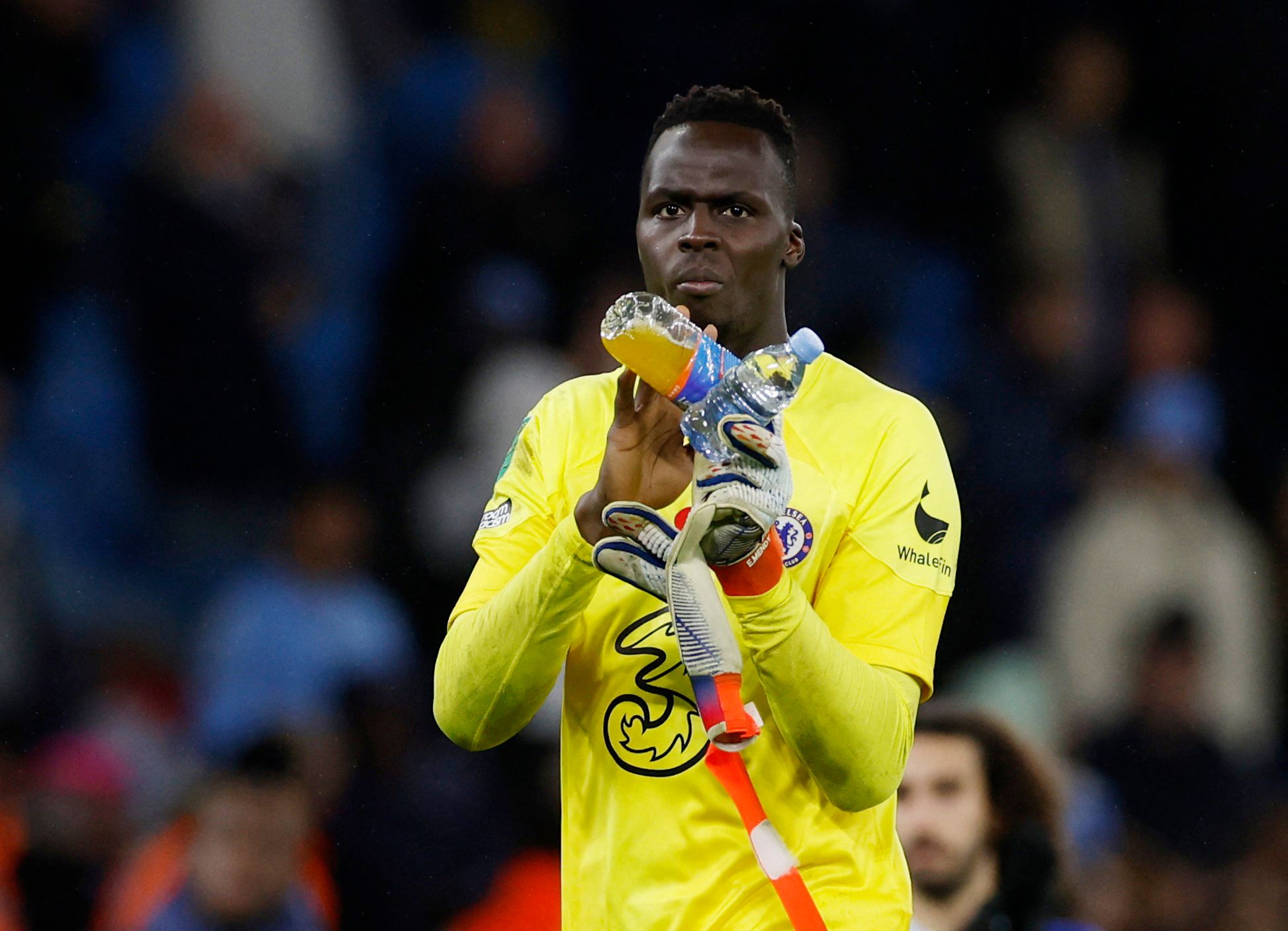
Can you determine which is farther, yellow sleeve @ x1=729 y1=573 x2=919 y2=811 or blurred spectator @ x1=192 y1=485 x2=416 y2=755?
blurred spectator @ x1=192 y1=485 x2=416 y2=755

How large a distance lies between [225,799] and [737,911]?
8.20 ft

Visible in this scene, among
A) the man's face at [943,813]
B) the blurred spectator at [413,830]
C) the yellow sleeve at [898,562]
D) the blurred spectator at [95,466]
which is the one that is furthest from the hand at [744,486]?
the blurred spectator at [95,466]

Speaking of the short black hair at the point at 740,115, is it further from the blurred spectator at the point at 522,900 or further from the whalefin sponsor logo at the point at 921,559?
the blurred spectator at the point at 522,900

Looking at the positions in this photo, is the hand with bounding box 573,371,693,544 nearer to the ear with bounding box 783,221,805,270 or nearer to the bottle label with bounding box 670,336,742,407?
the bottle label with bounding box 670,336,742,407

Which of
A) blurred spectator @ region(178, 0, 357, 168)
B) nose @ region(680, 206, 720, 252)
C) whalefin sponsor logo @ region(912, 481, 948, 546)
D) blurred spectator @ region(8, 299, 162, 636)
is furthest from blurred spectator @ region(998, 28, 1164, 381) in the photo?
nose @ region(680, 206, 720, 252)

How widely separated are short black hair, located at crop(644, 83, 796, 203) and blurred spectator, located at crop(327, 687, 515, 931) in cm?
290

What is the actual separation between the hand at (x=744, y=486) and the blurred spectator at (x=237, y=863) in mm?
2750

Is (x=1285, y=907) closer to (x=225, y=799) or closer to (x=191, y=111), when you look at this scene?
(x=225, y=799)

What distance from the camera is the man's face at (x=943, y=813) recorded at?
3914 mm

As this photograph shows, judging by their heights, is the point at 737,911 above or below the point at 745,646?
below

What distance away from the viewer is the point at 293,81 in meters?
7.89

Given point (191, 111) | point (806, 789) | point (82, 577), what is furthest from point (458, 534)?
point (806, 789)

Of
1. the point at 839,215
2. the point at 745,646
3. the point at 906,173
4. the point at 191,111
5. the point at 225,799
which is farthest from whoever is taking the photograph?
the point at 906,173

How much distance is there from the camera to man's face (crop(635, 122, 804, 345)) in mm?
2633
